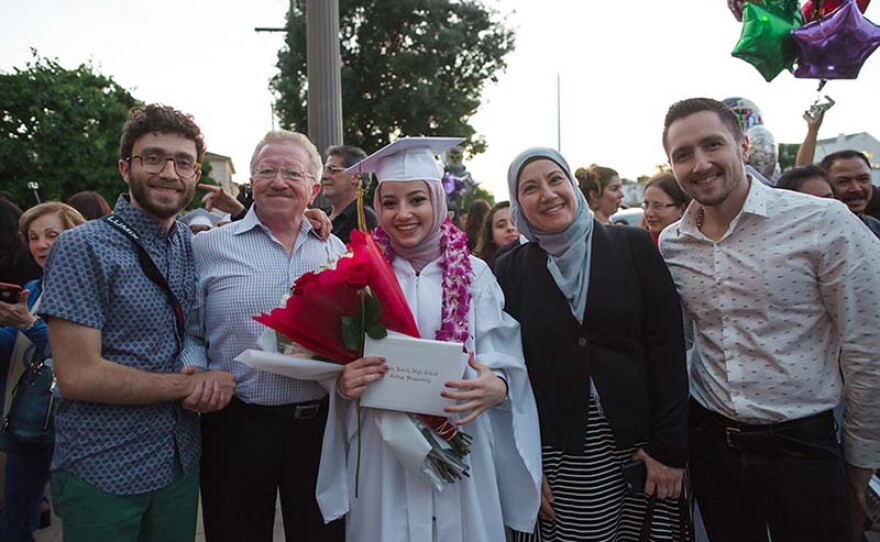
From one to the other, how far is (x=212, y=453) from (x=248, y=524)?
324 millimetres

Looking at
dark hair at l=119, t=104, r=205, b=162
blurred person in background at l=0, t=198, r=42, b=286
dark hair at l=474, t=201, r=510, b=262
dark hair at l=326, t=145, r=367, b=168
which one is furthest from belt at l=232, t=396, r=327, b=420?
dark hair at l=474, t=201, r=510, b=262

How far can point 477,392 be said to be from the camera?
6.34 feet

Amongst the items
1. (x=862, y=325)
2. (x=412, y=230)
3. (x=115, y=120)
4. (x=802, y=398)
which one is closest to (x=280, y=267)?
(x=412, y=230)

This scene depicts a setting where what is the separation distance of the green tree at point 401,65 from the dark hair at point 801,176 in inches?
600

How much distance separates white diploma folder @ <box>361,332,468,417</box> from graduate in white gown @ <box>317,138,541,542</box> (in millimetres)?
73

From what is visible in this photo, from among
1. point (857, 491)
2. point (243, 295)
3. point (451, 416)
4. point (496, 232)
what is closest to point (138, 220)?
point (243, 295)

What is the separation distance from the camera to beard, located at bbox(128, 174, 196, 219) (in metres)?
2.10

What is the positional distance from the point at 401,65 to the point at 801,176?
1622cm

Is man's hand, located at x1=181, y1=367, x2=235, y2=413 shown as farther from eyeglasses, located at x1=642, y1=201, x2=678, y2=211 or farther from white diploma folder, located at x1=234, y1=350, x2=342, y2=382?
eyeglasses, located at x1=642, y1=201, x2=678, y2=211

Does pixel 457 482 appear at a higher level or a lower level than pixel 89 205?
lower

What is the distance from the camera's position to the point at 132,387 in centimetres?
194

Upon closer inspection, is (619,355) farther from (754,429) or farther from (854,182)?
(854,182)

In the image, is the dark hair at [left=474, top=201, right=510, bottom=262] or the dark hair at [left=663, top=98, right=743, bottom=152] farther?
the dark hair at [left=474, top=201, right=510, bottom=262]

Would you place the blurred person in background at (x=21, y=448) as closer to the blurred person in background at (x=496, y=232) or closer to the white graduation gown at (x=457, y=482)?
the white graduation gown at (x=457, y=482)
